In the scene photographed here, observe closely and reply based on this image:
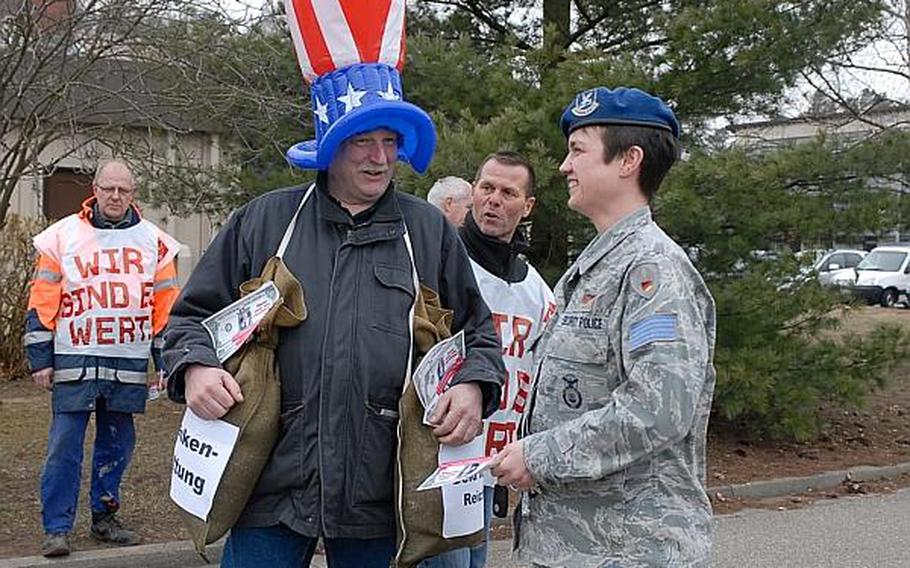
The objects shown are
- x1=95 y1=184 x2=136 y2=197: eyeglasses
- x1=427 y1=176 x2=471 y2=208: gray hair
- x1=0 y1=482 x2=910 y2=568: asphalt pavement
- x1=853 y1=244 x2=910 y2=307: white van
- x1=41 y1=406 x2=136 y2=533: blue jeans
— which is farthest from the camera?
x1=853 y1=244 x2=910 y2=307: white van

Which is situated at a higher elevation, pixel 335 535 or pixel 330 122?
pixel 330 122

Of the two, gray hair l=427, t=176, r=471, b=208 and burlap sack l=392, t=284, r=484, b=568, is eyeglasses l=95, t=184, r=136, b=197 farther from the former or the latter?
burlap sack l=392, t=284, r=484, b=568

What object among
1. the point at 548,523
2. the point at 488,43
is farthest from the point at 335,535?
the point at 488,43

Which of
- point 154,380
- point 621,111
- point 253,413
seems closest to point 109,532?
point 154,380

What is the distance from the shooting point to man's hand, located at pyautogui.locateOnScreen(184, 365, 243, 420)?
2867 mm

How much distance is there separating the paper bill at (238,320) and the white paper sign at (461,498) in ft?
2.00

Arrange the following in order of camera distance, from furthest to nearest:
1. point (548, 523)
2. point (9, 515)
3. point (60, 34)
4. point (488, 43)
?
point (488, 43)
point (60, 34)
point (9, 515)
point (548, 523)

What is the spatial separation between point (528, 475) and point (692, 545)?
423 mm

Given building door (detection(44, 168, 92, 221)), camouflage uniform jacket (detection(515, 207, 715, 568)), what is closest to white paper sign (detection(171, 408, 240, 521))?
camouflage uniform jacket (detection(515, 207, 715, 568))

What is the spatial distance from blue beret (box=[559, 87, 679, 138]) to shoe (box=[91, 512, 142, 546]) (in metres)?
4.49

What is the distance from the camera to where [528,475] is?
2678 millimetres

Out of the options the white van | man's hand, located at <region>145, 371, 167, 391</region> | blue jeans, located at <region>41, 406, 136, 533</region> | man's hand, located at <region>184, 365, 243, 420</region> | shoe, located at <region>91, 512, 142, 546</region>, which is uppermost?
man's hand, located at <region>184, 365, 243, 420</region>

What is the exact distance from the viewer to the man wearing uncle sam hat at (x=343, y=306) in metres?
2.94

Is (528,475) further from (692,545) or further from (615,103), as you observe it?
(615,103)
